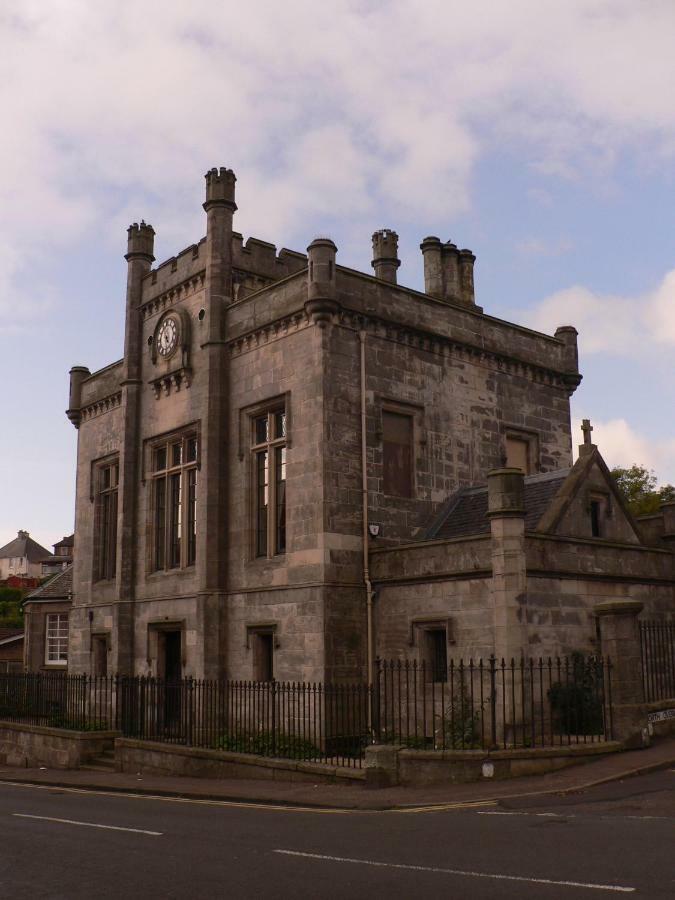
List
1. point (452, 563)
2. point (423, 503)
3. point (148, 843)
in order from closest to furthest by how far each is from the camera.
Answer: point (148, 843)
point (452, 563)
point (423, 503)

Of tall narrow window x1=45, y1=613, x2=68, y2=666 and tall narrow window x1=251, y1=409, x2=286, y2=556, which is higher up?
tall narrow window x1=251, y1=409, x2=286, y2=556

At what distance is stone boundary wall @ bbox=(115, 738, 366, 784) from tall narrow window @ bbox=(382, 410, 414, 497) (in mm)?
6986

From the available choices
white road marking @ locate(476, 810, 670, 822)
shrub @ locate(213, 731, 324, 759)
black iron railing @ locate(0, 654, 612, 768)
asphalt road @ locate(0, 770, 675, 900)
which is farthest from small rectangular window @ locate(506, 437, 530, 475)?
white road marking @ locate(476, 810, 670, 822)

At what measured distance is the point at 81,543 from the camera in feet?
97.3

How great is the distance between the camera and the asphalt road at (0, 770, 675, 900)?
8016 mm

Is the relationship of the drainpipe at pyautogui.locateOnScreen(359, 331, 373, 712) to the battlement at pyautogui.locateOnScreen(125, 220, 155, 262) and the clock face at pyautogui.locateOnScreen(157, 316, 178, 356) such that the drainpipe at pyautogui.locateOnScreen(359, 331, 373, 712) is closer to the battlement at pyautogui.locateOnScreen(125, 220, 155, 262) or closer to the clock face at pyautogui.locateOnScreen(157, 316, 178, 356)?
the clock face at pyautogui.locateOnScreen(157, 316, 178, 356)

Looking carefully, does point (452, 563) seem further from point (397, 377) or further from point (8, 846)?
point (8, 846)

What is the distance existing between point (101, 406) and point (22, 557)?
359 ft

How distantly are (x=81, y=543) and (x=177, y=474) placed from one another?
604cm

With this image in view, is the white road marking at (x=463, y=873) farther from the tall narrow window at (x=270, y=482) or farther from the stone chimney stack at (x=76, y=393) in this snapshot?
the stone chimney stack at (x=76, y=393)

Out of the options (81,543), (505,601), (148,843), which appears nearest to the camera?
(148,843)

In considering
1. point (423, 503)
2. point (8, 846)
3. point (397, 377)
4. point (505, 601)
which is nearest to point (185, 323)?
point (397, 377)

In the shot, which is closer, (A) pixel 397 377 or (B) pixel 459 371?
(A) pixel 397 377

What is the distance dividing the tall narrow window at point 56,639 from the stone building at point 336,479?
376 inches
